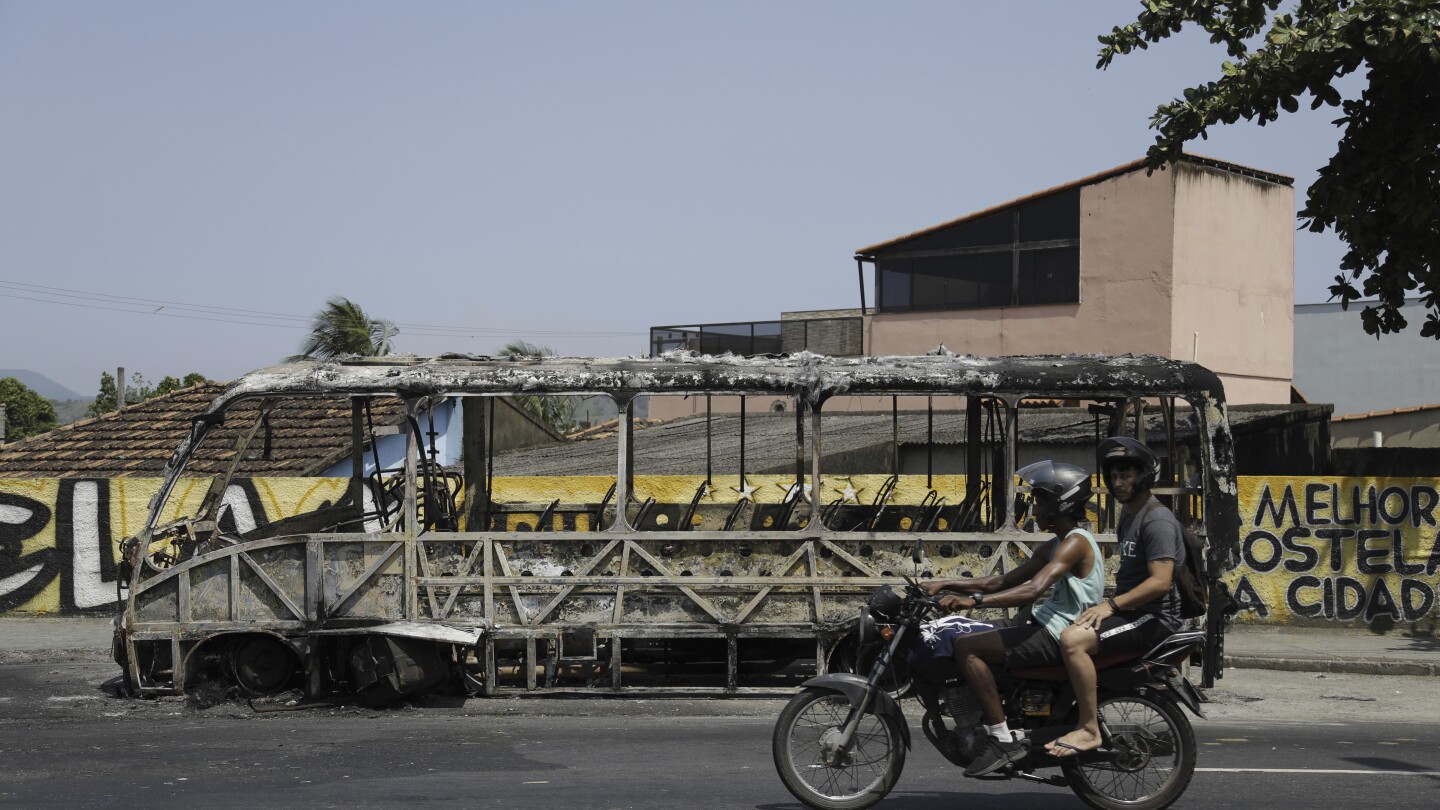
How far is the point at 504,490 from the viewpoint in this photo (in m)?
15.6

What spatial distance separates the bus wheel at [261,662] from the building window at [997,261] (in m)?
23.0

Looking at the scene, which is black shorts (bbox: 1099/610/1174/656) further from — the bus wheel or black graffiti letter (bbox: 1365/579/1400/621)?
black graffiti letter (bbox: 1365/579/1400/621)

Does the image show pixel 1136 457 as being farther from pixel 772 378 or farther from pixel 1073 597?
pixel 772 378

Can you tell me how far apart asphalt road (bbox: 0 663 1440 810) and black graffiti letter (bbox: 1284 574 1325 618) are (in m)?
3.85

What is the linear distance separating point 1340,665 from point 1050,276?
1921 centimetres

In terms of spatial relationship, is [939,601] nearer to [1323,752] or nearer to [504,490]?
[1323,752]

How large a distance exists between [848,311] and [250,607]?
26.2m

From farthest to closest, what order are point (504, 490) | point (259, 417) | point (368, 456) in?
point (368, 456) < point (504, 490) < point (259, 417)

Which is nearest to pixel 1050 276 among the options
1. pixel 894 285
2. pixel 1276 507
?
pixel 894 285

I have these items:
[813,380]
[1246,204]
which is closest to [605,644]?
[813,380]

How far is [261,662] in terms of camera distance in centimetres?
1024

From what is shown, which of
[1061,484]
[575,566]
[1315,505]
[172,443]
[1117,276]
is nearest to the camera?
[1061,484]

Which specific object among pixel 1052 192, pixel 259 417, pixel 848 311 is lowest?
pixel 259 417

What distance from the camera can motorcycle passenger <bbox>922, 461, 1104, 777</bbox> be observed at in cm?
618
